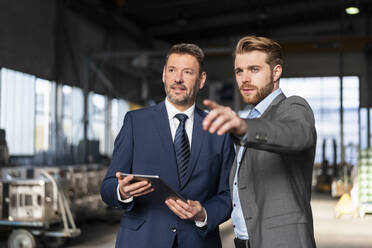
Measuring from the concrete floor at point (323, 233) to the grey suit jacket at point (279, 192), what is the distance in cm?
540

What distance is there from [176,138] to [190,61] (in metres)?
0.31

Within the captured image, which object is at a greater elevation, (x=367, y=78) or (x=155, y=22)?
(x=155, y=22)

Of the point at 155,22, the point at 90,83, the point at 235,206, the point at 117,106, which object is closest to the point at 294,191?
the point at 235,206

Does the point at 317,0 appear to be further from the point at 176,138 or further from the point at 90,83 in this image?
the point at 176,138

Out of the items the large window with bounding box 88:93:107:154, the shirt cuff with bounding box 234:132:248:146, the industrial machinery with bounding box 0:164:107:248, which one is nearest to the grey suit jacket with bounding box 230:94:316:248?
the shirt cuff with bounding box 234:132:248:146

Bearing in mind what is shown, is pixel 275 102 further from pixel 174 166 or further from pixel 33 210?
pixel 33 210

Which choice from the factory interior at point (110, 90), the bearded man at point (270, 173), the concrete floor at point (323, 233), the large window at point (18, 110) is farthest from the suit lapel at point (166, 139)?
the large window at point (18, 110)

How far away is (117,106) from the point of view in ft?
59.6

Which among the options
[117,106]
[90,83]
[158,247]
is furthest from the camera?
[117,106]

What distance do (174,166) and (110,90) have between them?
15.1 metres

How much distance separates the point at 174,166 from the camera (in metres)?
2.15

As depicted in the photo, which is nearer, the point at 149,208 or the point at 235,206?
the point at 235,206

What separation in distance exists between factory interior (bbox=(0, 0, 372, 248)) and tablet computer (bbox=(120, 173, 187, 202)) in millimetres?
2213

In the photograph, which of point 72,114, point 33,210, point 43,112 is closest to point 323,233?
point 33,210
